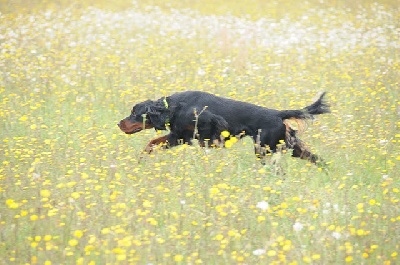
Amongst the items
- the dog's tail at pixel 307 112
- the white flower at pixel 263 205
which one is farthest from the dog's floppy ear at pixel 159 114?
the white flower at pixel 263 205

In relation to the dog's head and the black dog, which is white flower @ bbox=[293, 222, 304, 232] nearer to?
the black dog

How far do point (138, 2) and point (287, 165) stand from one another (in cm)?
1034

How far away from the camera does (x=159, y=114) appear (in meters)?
5.50

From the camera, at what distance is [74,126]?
6441mm

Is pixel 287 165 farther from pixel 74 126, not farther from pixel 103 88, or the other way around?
pixel 103 88

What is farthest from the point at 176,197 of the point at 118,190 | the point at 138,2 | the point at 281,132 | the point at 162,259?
the point at 138,2

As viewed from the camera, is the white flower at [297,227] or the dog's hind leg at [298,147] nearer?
the white flower at [297,227]

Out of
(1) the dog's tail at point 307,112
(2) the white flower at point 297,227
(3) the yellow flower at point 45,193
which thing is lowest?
(2) the white flower at point 297,227

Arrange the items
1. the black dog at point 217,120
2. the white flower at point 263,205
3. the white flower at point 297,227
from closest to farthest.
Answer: the white flower at point 297,227
the white flower at point 263,205
the black dog at point 217,120

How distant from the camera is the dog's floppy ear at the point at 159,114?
18.0ft

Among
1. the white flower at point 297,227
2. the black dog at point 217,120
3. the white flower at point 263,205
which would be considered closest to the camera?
the white flower at point 297,227

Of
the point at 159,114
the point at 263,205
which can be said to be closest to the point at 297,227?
the point at 263,205

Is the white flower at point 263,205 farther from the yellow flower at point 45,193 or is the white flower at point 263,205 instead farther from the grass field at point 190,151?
the yellow flower at point 45,193

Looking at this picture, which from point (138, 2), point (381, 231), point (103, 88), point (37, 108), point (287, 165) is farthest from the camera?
point (138, 2)
